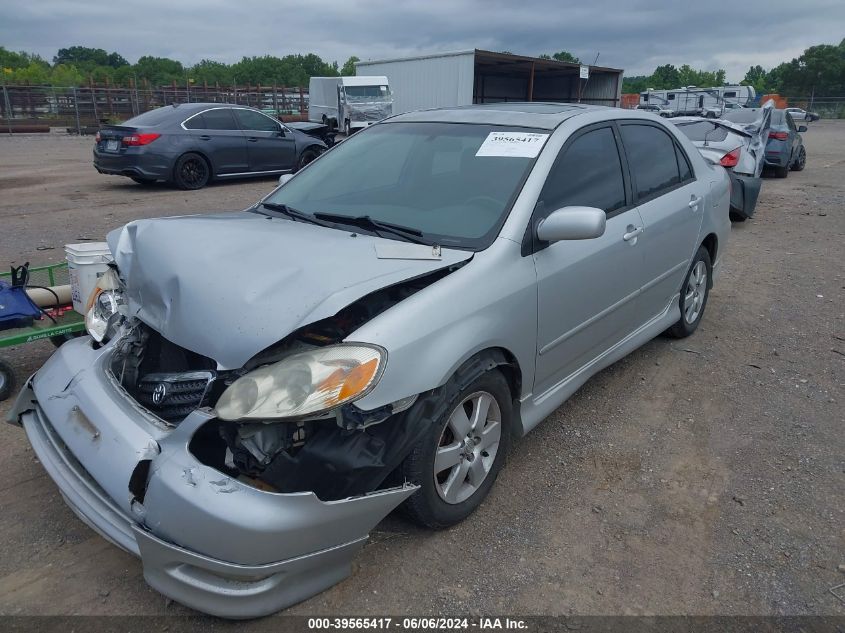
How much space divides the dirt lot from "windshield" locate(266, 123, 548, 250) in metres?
1.32

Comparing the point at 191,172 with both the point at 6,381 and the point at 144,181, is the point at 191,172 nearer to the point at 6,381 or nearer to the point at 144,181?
the point at 144,181

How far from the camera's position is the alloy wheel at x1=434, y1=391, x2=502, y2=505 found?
264 centimetres

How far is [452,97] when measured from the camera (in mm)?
22172

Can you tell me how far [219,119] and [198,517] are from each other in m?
11.3

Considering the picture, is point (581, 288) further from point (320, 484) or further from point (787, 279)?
point (787, 279)

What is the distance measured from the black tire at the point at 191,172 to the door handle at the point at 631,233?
9633 mm

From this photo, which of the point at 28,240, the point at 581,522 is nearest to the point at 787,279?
the point at 581,522

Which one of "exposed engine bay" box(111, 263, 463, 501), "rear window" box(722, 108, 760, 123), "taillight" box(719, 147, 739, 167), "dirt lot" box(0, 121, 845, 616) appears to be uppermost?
"rear window" box(722, 108, 760, 123)

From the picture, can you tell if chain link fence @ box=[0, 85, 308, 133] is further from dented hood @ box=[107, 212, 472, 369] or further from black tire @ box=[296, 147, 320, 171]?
dented hood @ box=[107, 212, 472, 369]

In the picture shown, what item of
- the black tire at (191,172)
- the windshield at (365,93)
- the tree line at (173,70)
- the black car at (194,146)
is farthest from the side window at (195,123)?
the tree line at (173,70)

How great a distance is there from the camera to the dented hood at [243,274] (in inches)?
88.8

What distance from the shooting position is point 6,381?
380cm

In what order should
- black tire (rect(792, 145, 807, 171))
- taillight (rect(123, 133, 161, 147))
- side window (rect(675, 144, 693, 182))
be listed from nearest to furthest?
1. side window (rect(675, 144, 693, 182))
2. taillight (rect(123, 133, 161, 147))
3. black tire (rect(792, 145, 807, 171))

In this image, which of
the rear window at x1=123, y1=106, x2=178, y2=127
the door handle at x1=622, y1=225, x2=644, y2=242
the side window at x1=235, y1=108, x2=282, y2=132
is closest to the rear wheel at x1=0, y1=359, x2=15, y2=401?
the door handle at x1=622, y1=225, x2=644, y2=242
